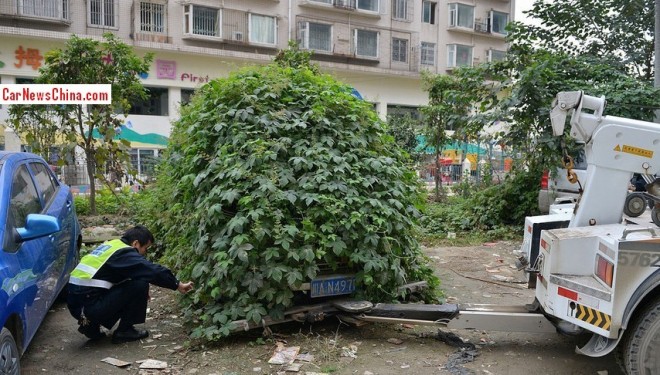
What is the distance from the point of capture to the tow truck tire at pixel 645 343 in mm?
3498

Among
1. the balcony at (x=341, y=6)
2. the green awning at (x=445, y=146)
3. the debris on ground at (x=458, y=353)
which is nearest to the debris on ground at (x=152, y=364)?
the debris on ground at (x=458, y=353)

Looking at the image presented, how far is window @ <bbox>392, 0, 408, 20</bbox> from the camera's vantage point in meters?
30.5

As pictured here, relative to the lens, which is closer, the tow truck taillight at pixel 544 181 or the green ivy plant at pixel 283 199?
the green ivy plant at pixel 283 199

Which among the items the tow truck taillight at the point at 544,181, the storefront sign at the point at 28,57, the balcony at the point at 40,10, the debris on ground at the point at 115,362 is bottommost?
the debris on ground at the point at 115,362

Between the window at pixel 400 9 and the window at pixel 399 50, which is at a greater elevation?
the window at pixel 400 9

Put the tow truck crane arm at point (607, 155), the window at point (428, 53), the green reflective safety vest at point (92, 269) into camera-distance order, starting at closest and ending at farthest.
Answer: the tow truck crane arm at point (607, 155) → the green reflective safety vest at point (92, 269) → the window at point (428, 53)

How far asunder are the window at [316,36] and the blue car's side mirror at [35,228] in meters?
24.3

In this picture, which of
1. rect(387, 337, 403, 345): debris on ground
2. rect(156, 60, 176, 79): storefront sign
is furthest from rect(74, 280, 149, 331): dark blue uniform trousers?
rect(156, 60, 176, 79): storefront sign

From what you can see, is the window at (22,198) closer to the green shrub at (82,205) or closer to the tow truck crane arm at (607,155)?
the tow truck crane arm at (607,155)

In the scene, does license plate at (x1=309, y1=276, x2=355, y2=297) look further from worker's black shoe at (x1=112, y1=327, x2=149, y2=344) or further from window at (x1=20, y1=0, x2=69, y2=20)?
window at (x1=20, y1=0, x2=69, y2=20)

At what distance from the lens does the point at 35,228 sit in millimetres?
3785

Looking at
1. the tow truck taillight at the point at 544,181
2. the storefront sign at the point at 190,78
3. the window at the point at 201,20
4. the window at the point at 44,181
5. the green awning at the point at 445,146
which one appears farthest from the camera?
the storefront sign at the point at 190,78

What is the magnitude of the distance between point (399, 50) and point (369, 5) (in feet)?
9.60

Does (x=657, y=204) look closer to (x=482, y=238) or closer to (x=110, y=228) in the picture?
(x=482, y=238)
